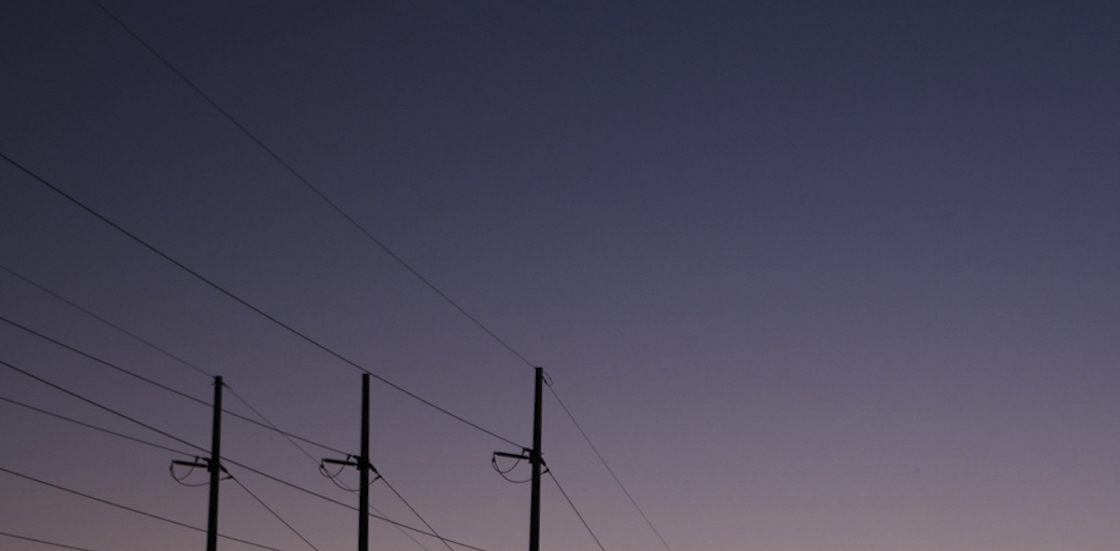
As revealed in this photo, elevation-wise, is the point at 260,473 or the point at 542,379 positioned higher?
the point at 542,379

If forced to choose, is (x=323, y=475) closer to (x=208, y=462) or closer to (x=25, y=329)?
(x=208, y=462)

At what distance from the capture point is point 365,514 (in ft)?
137

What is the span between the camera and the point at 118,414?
3869 cm

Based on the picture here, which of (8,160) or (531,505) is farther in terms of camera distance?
(531,505)

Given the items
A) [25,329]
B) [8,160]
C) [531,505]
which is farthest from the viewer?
[531,505]

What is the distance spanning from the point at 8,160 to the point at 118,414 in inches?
598

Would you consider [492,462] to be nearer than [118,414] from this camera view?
No

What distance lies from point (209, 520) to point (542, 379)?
1121cm

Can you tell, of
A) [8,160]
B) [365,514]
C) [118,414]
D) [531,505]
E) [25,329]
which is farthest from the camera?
[531,505]

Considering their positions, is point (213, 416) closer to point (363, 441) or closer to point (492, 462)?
point (363, 441)

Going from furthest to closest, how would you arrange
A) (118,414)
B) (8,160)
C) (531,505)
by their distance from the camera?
(531,505)
(118,414)
(8,160)

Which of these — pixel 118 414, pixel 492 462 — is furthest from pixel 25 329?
pixel 492 462

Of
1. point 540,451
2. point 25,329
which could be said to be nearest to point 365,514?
point 540,451

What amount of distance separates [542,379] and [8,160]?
24662 mm
